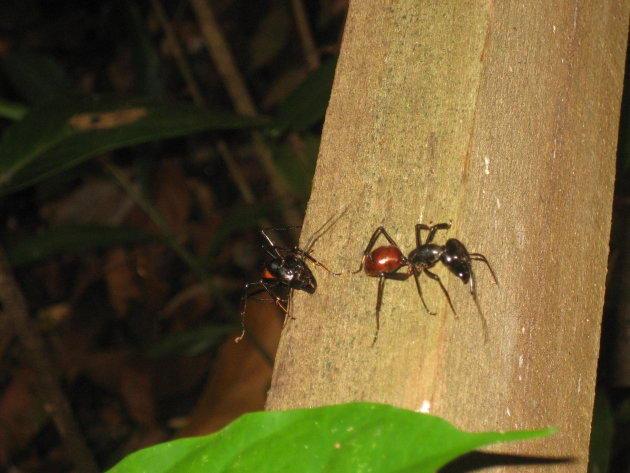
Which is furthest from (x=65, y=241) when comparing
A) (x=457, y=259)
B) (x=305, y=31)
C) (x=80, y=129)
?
(x=457, y=259)

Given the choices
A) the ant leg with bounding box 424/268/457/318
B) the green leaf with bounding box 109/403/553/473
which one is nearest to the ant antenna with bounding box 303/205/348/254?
the ant leg with bounding box 424/268/457/318

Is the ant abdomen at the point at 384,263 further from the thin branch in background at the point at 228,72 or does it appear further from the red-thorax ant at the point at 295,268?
the thin branch in background at the point at 228,72

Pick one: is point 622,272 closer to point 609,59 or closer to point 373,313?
point 609,59

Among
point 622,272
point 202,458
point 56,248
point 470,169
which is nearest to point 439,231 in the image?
point 470,169

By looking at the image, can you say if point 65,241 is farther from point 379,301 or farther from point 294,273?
point 379,301

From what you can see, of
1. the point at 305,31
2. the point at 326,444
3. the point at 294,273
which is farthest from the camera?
the point at 305,31

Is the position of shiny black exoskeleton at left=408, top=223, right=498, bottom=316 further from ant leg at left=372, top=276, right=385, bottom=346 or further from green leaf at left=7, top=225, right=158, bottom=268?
green leaf at left=7, top=225, right=158, bottom=268

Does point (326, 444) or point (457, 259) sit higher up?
point (457, 259)
